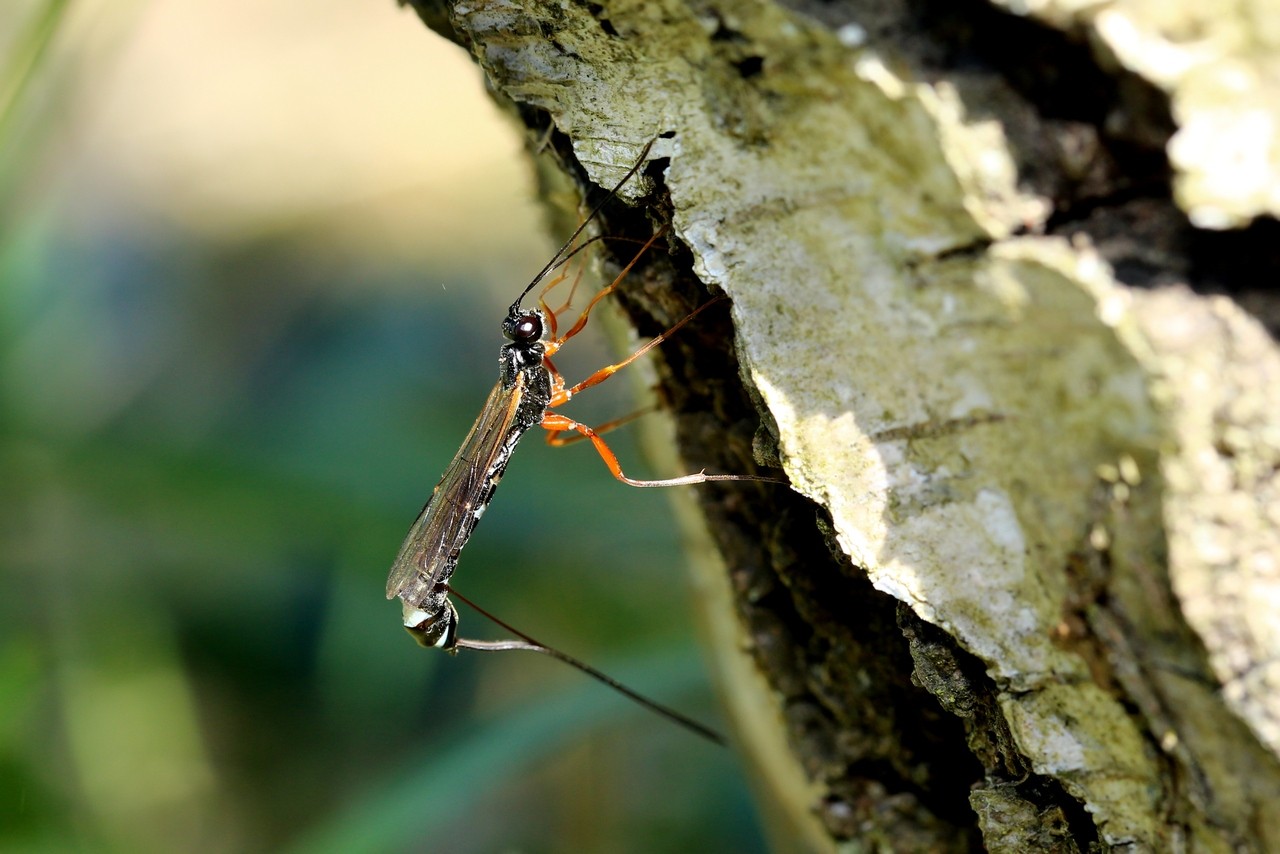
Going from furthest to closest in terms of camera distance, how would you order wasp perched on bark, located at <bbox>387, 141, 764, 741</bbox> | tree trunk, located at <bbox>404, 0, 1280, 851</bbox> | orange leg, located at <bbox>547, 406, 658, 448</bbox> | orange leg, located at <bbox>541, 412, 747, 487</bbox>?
wasp perched on bark, located at <bbox>387, 141, 764, 741</bbox> → orange leg, located at <bbox>547, 406, 658, 448</bbox> → orange leg, located at <bbox>541, 412, 747, 487</bbox> → tree trunk, located at <bbox>404, 0, 1280, 851</bbox>

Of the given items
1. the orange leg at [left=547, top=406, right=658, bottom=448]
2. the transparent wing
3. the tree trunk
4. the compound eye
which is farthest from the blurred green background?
the tree trunk

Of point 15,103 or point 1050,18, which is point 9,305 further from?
point 1050,18

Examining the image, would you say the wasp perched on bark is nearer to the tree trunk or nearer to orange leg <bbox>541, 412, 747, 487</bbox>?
orange leg <bbox>541, 412, 747, 487</bbox>

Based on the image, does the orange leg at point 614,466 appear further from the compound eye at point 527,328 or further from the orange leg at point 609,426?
the compound eye at point 527,328

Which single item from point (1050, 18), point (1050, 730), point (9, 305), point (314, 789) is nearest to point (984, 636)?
point (1050, 730)

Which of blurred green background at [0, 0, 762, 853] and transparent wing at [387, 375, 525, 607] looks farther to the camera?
blurred green background at [0, 0, 762, 853]

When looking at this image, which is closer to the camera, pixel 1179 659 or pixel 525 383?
pixel 1179 659
